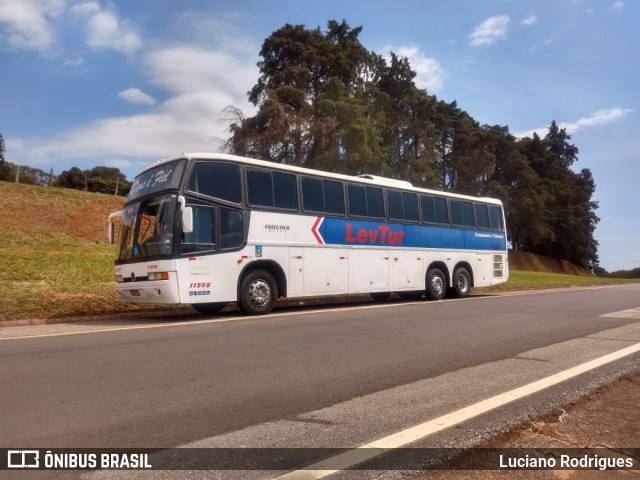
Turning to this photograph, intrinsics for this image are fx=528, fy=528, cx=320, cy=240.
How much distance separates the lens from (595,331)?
9.65m

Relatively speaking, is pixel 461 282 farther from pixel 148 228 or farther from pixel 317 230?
pixel 148 228

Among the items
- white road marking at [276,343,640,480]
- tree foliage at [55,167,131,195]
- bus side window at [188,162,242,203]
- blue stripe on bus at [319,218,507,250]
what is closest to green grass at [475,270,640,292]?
blue stripe on bus at [319,218,507,250]

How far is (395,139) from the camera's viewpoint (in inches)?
1970

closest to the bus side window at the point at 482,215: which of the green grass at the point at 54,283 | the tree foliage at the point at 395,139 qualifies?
the green grass at the point at 54,283

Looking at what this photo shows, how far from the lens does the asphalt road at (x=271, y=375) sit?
170 inches

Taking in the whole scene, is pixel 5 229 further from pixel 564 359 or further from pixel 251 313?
pixel 564 359

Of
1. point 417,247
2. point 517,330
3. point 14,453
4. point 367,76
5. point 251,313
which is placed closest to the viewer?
point 14,453

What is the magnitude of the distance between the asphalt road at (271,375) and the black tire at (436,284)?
5802mm

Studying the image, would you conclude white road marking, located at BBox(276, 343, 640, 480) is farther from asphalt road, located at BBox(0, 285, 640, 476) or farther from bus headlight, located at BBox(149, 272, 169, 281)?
bus headlight, located at BBox(149, 272, 169, 281)

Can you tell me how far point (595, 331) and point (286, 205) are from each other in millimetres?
7126

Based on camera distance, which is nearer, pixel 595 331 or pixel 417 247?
pixel 595 331

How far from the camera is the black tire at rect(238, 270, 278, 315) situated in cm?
1167

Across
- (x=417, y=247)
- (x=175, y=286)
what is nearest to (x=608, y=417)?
(x=175, y=286)

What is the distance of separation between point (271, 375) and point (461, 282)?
1324cm
